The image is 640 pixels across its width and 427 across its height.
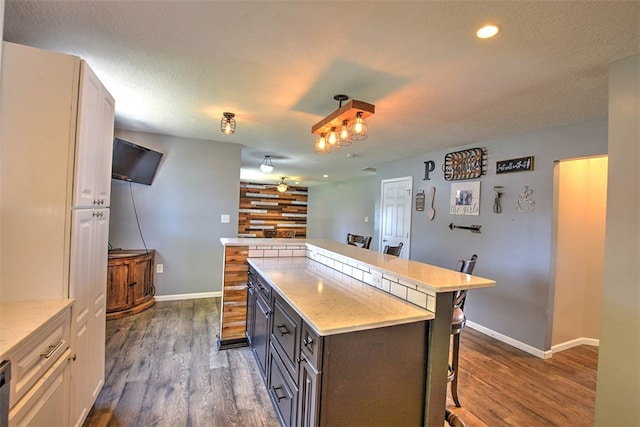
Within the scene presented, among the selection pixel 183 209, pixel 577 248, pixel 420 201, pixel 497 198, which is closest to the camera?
pixel 577 248

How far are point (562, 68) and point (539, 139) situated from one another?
1.45 metres

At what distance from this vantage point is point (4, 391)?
3.06 feet

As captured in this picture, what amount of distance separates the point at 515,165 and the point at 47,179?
12.8ft

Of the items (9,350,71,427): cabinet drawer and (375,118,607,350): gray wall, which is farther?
(375,118,607,350): gray wall

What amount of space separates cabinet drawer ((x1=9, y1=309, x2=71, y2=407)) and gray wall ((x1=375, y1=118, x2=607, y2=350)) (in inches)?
149

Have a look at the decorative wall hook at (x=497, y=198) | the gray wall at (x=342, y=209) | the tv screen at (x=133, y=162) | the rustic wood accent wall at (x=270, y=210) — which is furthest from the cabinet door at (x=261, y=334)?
the rustic wood accent wall at (x=270, y=210)

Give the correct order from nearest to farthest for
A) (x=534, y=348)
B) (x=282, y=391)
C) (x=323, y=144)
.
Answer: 1. (x=282, y=391)
2. (x=323, y=144)
3. (x=534, y=348)

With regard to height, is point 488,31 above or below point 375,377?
above

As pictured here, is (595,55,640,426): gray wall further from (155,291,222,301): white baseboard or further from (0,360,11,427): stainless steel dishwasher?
(155,291,222,301): white baseboard

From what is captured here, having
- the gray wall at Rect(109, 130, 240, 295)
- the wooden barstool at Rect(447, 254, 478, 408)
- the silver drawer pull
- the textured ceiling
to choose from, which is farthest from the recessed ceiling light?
the gray wall at Rect(109, 130, 240, 295)

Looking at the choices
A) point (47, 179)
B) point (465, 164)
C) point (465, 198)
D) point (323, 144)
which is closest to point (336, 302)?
point (323, 144)

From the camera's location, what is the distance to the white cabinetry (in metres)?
1.31

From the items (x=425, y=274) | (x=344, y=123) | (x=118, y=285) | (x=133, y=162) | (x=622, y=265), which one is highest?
(x=344, y=123)

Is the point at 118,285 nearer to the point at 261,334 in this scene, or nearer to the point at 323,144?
the point at 261,334
